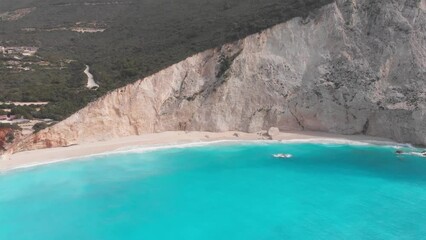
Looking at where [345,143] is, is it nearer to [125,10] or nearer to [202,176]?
[202,176]

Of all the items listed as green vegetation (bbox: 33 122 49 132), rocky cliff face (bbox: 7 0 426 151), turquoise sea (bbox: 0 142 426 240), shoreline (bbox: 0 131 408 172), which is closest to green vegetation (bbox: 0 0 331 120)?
rocky cliff face (bbox: 7 0 426 151)

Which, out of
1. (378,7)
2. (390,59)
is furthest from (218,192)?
(378,7)

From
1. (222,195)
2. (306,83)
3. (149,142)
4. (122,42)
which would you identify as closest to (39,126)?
(149,142)

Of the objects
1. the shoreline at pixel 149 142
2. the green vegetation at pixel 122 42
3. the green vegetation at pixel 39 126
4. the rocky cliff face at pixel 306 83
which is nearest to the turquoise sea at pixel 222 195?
the shoreline at pixel 149 142

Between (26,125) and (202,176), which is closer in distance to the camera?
(202,176)

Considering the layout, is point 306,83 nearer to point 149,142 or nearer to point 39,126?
point 149,142
